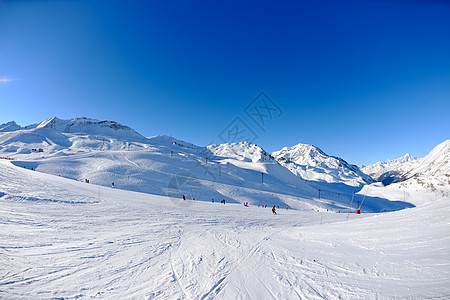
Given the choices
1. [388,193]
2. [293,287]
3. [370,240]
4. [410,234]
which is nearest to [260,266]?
[293,287]

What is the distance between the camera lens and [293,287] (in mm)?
4605

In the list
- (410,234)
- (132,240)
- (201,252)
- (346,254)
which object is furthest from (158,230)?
(410,234)

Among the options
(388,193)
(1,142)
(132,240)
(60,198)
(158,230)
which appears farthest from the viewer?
(388,193)

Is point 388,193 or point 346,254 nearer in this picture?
point 346,254

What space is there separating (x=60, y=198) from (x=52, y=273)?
38.1ft

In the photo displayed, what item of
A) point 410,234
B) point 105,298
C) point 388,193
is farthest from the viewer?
point 388,193

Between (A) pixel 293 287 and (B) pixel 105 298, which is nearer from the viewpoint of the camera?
(B) pixel 105 298

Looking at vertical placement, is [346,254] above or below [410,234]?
below

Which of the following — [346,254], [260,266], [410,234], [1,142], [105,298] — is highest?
[1,142]

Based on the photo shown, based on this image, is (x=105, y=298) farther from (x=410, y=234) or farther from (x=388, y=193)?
(x=388, y=193)

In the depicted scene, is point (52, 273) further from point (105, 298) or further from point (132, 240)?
point (132, 240)

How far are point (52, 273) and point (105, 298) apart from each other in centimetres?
205

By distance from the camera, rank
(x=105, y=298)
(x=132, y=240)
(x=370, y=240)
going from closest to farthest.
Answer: (x=105, y=298) < (x=370, y=240) < (x=132, y=240)

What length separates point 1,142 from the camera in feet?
277
